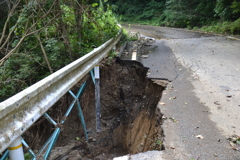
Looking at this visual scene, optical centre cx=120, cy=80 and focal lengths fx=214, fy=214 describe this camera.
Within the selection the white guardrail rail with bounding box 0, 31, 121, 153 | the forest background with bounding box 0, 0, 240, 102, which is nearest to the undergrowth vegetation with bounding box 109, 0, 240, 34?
the forest background with bounding box 0, 0, 240, 102

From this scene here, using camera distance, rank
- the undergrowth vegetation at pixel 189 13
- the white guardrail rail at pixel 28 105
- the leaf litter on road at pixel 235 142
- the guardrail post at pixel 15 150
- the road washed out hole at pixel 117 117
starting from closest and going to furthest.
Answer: the white guardrail rail at pixel 28 105 < the guardrail post at pixel 15 150 < the leaf litter on road at pixel 235 142 < the road washed out hole at pixel 117 117 < the undergrowth vegetation at pixel 189 13

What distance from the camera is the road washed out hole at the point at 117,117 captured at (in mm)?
4707

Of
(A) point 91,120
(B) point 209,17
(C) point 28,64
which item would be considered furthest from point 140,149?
(B) point 209,17

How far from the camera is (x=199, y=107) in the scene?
158 inches

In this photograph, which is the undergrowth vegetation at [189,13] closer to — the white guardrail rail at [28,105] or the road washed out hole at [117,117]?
the road washed out hole at [117,117]

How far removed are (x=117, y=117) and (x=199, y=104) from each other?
112 inches

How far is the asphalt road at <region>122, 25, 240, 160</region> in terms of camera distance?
2816 mm

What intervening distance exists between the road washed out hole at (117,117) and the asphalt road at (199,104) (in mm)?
399

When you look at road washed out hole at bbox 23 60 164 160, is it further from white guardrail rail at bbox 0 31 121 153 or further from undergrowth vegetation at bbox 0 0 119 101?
white guardrail rail at bbox 0 31 121 153

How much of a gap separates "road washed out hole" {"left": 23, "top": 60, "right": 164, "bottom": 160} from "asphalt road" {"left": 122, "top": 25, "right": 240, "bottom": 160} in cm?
40

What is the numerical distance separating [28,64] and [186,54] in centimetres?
593

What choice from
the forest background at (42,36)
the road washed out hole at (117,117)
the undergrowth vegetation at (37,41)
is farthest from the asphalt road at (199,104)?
the undergrowth vegetation at (37,41)

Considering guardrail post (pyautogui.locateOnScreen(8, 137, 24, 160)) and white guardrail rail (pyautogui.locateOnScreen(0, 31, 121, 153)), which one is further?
guardrail post (pyautogui.locateOnScreen(8, 137, 24, 160))

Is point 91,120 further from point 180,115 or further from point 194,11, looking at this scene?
point 194,11
